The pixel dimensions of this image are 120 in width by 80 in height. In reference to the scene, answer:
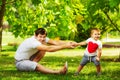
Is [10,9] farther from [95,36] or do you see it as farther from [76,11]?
[95,36]

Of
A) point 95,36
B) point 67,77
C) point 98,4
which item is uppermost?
point 98,4

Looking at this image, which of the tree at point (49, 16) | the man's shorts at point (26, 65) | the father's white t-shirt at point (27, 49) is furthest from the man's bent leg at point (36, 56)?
the tree at point (49, 16)

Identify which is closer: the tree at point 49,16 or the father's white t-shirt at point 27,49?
the father's white t-shirt at point 27,49

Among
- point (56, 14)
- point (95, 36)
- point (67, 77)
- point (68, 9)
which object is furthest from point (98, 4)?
point (56, 14)

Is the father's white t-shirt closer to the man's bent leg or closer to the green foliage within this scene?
the man's bent leg

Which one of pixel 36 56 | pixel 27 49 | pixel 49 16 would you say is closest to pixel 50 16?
pixel 49 16

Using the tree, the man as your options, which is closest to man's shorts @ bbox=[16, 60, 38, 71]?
the man

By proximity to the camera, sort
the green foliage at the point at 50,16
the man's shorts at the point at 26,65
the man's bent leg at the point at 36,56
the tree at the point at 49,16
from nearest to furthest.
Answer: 1. the man's shorts at the point at 26,65
2. the man's bent leg at the point at 36,56
3. the tree at the point at 49,16
4. the green foliage at the point at 50,16

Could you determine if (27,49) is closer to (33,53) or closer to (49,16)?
(33,53)

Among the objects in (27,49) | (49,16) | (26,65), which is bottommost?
(26,65)

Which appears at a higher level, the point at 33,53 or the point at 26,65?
the point at 33,53

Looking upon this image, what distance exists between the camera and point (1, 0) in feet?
61.8

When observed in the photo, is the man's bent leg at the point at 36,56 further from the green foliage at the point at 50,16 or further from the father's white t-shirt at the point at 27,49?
the green foliage at the point at 50,16

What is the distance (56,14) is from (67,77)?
11.4 meters
